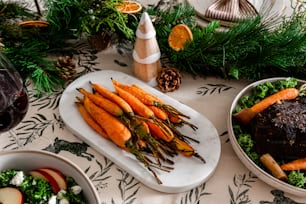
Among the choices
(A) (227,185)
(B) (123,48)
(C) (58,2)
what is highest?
(C) (58,2)

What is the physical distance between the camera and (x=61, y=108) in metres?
0.85

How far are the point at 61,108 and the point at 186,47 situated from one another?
0.31 metres

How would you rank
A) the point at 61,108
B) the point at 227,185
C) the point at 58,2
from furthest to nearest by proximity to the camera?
the point at 58,2 → the point at 61,108 → the point at 227,185

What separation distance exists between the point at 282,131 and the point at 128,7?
0.47 metres

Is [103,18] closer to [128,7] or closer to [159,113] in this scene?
[128,7]

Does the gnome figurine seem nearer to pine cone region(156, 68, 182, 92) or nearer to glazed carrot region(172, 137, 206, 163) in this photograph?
pine cone region(156, 68, 182, 92)

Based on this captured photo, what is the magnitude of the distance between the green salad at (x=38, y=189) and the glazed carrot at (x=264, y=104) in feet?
1.16

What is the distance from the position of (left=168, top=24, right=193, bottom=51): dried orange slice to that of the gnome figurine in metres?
0.04

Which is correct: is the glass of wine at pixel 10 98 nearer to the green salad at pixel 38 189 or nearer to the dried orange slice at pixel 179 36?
the green salad at pixel 38 189

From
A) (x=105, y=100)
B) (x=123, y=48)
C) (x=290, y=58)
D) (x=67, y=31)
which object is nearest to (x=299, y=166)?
(x=290, y=58)

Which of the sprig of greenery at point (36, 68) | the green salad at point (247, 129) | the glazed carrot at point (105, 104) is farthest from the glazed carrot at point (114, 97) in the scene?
the green salad at point (247, 129)

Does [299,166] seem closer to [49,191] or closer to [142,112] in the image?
[142,112]

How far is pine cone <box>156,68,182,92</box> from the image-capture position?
2.94 feet

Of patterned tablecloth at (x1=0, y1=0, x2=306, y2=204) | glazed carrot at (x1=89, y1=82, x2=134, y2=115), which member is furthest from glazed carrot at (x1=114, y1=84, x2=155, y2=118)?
patterned tablecloth at (x1=0, y1=0, x2=306, y2=204)
